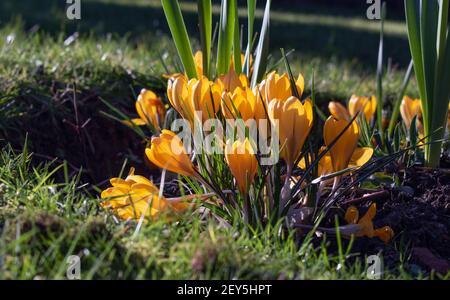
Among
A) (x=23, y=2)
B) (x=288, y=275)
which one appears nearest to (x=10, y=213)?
(x=288, y=275)

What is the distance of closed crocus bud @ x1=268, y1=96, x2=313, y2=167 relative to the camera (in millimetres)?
1689

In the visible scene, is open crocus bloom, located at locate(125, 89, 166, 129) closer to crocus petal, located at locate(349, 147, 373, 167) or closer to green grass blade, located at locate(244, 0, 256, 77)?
green grass blade, located at locate(244, 0, 256, 77)

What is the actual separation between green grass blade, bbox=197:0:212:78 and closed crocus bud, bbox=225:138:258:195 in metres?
0.51

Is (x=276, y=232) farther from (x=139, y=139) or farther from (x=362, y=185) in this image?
(x=139, y=139)

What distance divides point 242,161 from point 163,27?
442 centimetres

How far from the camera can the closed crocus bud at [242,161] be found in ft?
5.50

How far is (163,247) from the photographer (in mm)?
1610

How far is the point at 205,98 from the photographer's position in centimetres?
181

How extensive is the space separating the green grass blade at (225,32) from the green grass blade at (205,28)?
58 millimetres

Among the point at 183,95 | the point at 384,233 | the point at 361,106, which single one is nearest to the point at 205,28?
the point at 183,95

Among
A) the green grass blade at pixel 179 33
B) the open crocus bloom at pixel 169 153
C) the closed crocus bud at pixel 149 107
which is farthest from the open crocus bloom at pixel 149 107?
the open crocus bloom at pixel 169 153

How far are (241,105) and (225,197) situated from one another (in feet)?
0.72

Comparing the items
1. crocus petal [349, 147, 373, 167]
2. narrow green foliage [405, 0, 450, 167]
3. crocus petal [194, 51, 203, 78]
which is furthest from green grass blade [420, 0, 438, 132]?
crocus petal [194, 51, 203, 78]

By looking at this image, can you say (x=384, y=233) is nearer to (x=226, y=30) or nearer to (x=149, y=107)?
(x=226, y=30)
